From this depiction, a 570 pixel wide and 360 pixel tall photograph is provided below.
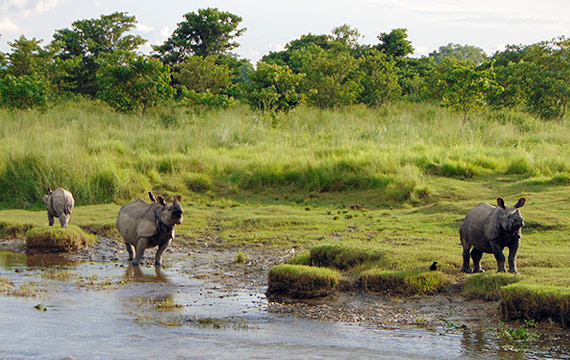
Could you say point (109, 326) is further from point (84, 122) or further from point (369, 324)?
point (84, 122)

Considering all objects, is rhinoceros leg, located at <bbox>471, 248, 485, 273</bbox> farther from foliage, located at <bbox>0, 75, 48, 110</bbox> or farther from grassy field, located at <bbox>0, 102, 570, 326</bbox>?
foliage, located at <bbox>0, 75, 48, 110</bbox>

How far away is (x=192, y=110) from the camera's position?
26047mm

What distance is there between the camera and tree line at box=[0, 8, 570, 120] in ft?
83.0

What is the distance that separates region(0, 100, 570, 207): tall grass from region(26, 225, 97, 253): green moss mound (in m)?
4.06

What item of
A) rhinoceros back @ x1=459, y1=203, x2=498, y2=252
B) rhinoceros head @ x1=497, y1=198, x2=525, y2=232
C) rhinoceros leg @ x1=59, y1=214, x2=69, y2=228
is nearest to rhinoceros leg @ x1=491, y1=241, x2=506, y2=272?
rhinoceros back @ x1=459, y1=203, x2=498, y2=252

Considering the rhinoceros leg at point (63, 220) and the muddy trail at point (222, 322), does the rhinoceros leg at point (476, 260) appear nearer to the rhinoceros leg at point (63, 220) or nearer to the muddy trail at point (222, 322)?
the muddy trail at point (222, 322)

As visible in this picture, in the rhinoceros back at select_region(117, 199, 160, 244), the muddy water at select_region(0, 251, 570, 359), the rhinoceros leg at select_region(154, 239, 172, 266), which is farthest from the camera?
the rhinoceros leg at select_region(154, 239, 172, 266)

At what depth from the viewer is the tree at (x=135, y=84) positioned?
25.0 metres

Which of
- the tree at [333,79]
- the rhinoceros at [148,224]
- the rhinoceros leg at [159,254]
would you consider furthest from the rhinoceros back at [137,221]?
the tree at [333,79]

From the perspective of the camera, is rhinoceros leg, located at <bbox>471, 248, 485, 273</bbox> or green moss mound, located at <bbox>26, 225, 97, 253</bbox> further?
green moss mound, located at <bbox>26, 225, 97, 253</bbox>

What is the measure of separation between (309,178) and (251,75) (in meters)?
10.1

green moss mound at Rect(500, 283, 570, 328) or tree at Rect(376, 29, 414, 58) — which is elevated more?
tree at Rect(376, 29, 414, 58)

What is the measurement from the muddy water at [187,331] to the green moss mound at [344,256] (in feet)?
3.86

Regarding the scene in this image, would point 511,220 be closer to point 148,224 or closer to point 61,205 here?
point 148,224
